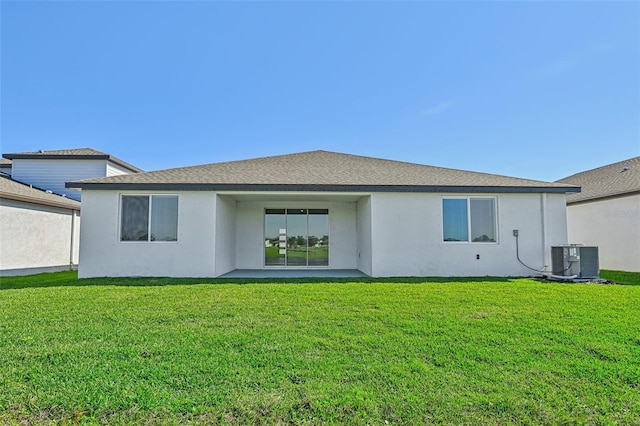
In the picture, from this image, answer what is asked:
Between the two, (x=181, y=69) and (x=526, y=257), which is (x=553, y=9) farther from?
(x=181, y=69)

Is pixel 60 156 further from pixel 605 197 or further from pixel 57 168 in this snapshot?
pixel 605 197

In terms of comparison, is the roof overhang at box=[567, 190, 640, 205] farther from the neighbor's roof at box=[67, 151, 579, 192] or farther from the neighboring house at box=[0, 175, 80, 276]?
the neighboring house at box=[0, 175, 80, 276]

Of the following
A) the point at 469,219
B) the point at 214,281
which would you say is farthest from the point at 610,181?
the point at 214,281

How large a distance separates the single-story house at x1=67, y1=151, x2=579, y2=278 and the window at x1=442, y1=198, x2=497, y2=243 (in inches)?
1.2

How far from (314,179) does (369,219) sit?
85.4 inches

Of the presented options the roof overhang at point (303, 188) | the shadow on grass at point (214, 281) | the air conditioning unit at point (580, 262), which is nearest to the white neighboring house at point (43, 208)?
the shadow on grass at point (214, 281)

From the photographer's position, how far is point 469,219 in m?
10.7

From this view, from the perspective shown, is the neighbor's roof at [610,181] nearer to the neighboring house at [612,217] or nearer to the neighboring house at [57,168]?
the neighboring house at [612,217]

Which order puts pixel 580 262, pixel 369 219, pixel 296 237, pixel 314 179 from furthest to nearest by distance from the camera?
pixel 296 237 → pixel 314 179 → pixel 369 219 → pixel 580 262

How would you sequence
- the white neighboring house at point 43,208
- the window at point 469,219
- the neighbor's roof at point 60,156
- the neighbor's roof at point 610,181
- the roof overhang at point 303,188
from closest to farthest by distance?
1. the roof overhang at point 303,188
2. the window at point 469,219
3. the white neighboring house at point 43,208
4. the neighbor's roof at point 610,181
5. the neighbor's roof at point 60,156

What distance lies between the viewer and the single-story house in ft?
33.3

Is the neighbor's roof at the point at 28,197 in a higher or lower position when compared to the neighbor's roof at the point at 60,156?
lower

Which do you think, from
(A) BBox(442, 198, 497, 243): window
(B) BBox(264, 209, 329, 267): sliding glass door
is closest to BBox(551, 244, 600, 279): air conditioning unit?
(A) BBox(442, 198, 497, 243): window

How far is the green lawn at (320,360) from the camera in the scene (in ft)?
8.83
